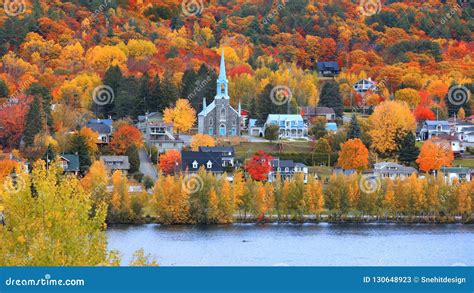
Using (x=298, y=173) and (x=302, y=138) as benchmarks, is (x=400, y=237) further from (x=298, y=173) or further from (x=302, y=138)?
(x=302, y=138)

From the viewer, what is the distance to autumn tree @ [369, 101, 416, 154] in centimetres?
3991

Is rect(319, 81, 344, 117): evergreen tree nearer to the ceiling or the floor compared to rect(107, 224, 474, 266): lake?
nearer to the ceiling

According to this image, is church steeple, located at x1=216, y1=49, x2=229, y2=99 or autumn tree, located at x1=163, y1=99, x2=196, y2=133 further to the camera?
church steeple, located at x1=216, y1=49, x2=229, y2=99

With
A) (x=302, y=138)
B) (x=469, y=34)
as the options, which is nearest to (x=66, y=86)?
(x=302, y=138)

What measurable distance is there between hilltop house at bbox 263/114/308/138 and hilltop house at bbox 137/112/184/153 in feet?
10.7

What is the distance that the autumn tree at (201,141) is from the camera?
3962 centimetres

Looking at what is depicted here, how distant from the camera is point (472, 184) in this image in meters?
35.8

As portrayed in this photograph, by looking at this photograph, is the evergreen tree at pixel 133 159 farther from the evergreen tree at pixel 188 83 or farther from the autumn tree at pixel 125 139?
the evergreen tree at pixel 188 83

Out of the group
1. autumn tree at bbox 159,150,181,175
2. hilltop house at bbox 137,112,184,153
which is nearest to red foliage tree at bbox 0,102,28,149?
hilltop house at bbox 137,112,184,153

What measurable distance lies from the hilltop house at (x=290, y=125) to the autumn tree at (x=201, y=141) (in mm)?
2977

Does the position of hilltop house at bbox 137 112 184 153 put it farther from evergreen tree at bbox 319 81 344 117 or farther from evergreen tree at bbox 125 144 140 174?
evergreen tree at bbox 319 81 344 117

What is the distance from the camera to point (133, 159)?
123 ft

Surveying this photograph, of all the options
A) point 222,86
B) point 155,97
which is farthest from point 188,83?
point 222,86

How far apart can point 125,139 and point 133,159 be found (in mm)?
1672
